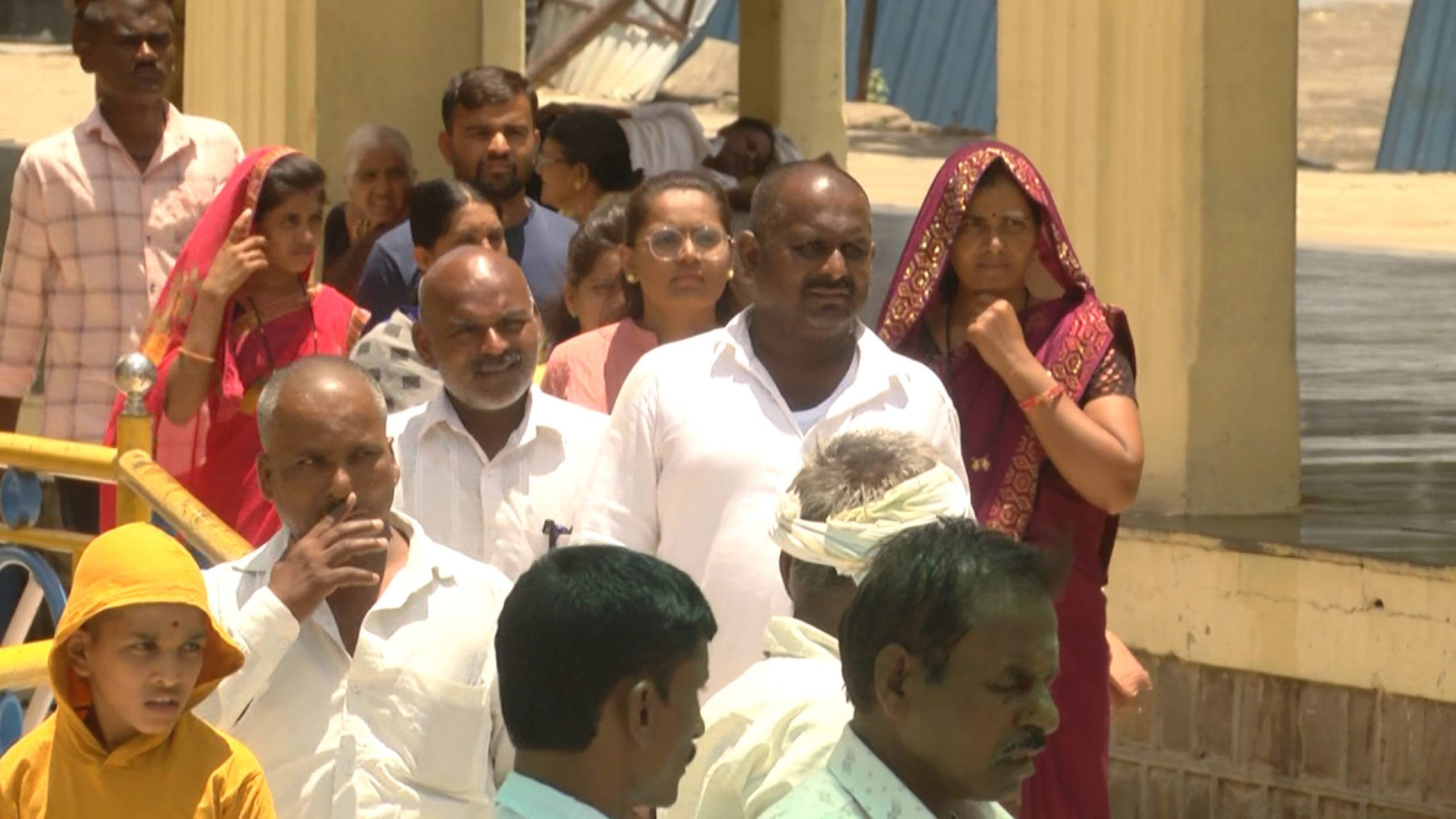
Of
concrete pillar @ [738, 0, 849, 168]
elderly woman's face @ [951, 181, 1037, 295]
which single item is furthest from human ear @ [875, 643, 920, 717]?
concrete pillar @ [738, 0, 849, 168]

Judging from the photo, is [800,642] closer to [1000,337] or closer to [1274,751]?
[1000,337]

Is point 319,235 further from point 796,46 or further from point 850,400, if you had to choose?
point 796,46

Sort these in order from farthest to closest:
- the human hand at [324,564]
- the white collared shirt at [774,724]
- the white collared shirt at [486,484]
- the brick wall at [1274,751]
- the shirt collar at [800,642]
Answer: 1. the brick wall at [1274,751]
2. the white collared shirt at [486,484]
3. the human hand at [324,564]
4. the shirt collar at [800,642]
5. the white collared shirt at [774,724]

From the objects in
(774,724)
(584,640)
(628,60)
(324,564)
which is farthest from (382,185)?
(628,60)

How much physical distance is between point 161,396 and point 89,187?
1171 mm

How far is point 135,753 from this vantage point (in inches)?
171

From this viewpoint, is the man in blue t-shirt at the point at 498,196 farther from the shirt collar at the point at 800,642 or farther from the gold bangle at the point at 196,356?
the shirt collar at the point at 800,642

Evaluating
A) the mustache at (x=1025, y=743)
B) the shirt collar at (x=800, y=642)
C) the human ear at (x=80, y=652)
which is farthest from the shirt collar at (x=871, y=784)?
the human ear at (x=80, y=652)

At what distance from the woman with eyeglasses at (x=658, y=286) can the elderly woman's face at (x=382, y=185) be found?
86.9 inches

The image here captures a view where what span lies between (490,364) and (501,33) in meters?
6.18

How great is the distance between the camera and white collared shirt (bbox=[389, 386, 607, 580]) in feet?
16.1

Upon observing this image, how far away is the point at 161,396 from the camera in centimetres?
609

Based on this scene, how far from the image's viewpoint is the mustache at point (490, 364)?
4.93 metres

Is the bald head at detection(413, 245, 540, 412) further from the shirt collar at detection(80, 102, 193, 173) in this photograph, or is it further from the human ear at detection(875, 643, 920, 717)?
the shirt collar at detection(80, 102, 193, 173)
